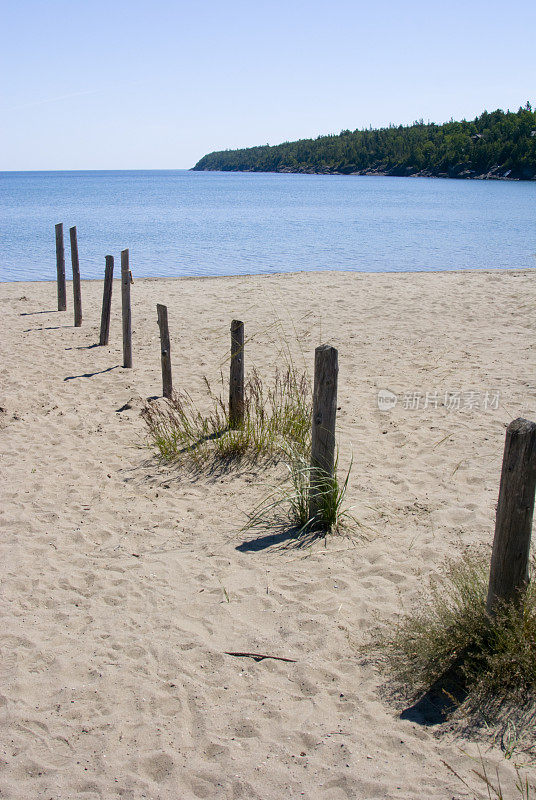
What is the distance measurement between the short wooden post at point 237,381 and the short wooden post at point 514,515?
3676mm

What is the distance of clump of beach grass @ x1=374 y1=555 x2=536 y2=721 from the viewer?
2.97m

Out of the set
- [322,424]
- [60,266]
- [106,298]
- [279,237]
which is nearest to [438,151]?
[279,237]

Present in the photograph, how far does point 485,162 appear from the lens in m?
99.2

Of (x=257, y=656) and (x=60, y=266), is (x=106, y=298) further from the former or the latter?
(x=257, y=656)

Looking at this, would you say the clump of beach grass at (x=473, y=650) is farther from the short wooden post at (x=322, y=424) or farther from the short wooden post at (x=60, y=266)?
the short wooden post at (x=60, y=266)

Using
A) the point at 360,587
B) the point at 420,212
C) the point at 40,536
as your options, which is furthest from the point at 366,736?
the point at 420,212

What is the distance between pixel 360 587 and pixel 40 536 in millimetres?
2393

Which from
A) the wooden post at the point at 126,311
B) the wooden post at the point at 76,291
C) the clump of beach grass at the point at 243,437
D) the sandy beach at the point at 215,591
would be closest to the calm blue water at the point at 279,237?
the wooden post at the point at 76,291

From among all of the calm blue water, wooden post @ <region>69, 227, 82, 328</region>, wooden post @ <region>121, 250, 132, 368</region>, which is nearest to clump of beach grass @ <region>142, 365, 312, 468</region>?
wooden post @ <region>121, 250, 132, 368</region>

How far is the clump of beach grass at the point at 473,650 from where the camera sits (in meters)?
2.97

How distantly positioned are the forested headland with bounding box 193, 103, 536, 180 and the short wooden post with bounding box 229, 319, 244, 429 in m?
99.2

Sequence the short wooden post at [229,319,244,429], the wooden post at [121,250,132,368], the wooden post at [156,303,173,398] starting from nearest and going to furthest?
1. the short wooden post at [229,319,244,429]
2. the wooden post at [156,303,173,398]
3. the wooden post at [121,250,132,368]

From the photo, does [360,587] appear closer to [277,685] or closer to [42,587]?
[277,685]

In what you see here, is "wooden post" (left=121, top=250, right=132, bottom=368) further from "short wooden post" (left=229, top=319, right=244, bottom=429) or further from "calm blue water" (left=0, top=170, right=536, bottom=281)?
"calm blue water" (left=0, top=170, right=536, bottom=281)
